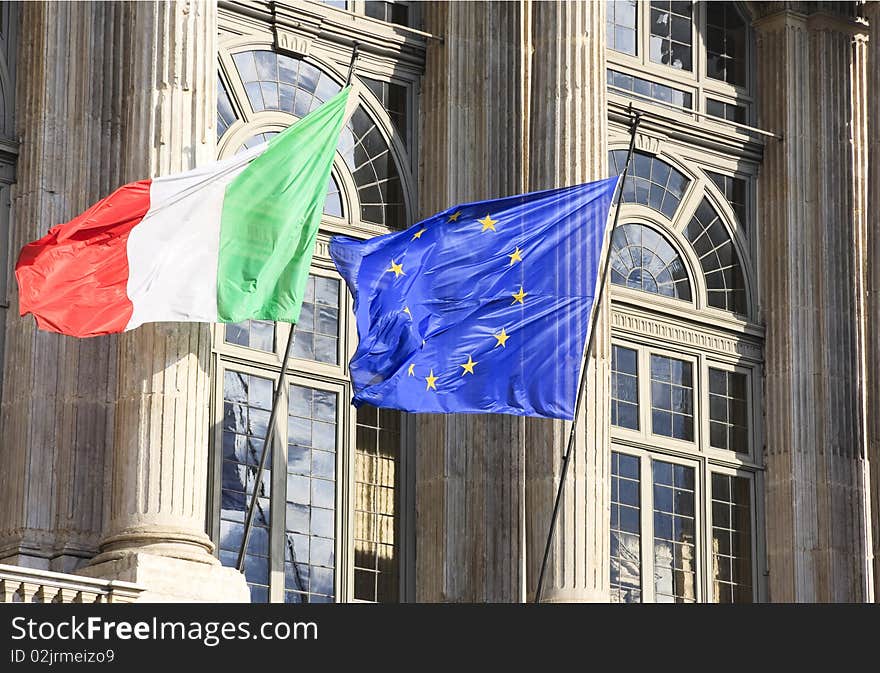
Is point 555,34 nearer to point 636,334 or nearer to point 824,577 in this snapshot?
point 636,334

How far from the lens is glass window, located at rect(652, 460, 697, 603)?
109 feet

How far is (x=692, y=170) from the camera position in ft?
→ 116

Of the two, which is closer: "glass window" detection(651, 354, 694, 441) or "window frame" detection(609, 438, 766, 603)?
"window frame" detection(609, 438, 766, 603)

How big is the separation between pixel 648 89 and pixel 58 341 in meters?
10.9

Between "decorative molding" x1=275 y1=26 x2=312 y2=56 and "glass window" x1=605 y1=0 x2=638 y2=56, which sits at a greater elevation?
"glass window" x1=605 y1=0 x2=638 y2=56

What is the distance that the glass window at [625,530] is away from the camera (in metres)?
32.8

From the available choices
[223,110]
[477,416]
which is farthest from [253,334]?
[477,416]

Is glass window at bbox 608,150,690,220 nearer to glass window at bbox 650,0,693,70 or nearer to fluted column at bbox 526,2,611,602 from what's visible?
glass window at bbox 650,0,693,70

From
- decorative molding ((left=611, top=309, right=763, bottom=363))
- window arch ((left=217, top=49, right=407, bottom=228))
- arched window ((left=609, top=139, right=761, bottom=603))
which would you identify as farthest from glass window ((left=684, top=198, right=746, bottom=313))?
window arch ((left=217, top=49, right=407, bottom=228))

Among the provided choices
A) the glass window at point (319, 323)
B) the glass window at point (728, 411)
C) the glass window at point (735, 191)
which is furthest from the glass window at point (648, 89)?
the glass window at point (319, 323)

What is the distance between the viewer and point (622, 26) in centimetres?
3525

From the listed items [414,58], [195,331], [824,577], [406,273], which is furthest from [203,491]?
[824,577]

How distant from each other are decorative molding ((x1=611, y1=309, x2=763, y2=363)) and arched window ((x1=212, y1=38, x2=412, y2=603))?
3785mm

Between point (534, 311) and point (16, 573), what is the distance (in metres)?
7.05
